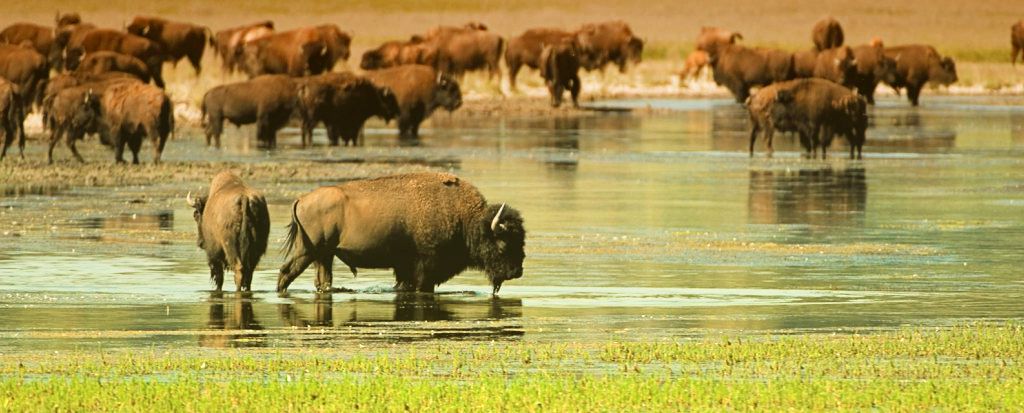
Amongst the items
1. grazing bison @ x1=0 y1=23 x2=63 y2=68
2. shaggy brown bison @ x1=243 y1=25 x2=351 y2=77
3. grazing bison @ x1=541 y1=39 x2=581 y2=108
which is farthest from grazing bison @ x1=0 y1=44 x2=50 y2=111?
grazing bison @ x1=541 y1=39 x2=581 y2=108

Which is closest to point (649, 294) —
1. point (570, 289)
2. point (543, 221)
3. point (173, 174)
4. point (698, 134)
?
point (570, 289)

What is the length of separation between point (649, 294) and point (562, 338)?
2781 millimetres

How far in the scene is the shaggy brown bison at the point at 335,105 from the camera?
120 feet

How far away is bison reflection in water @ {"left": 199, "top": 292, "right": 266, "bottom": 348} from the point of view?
1277 centimetres

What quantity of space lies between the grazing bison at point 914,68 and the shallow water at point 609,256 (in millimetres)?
22369

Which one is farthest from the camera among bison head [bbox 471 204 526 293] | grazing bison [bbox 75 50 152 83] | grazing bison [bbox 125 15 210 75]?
grazing bison [bbox 125 15 210 75]

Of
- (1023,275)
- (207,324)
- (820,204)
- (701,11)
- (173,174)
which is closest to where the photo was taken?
(207,324)

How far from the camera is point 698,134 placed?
40.8 m

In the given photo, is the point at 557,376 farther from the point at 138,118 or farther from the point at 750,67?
the point at 750,67

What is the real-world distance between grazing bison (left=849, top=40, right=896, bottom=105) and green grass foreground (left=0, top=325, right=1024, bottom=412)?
4331 centimetres

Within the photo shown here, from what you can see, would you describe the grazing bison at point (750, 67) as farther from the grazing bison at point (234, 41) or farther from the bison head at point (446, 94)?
the bison head at point (446, 94)

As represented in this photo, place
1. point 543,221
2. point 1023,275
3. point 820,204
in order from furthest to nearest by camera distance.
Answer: point 820,204
point 543,221
point 1023,275

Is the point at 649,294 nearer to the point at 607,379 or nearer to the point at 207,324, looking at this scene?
the point at 207,324

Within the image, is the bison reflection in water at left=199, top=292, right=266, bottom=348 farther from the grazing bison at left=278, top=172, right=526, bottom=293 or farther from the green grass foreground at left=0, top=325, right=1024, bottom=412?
the grazing bison at left=278, top=172, right=526, bottom=293
